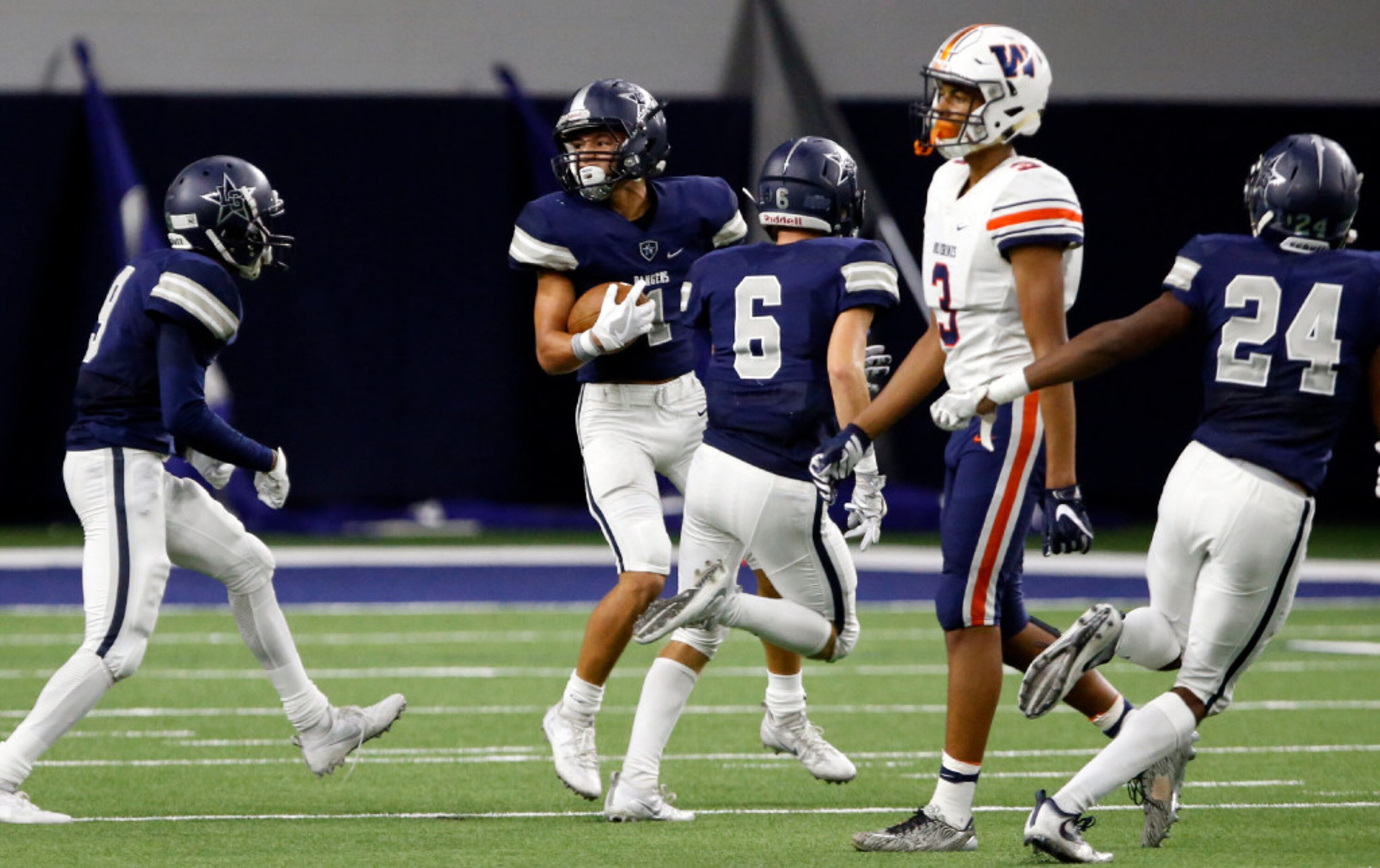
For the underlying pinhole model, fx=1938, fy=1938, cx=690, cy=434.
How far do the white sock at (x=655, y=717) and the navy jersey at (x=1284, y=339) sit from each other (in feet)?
4.58

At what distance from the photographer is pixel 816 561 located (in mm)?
4652

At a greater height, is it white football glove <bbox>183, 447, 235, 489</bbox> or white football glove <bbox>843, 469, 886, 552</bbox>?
white football glove <bbox>843, 469, 886, 552</bbox>

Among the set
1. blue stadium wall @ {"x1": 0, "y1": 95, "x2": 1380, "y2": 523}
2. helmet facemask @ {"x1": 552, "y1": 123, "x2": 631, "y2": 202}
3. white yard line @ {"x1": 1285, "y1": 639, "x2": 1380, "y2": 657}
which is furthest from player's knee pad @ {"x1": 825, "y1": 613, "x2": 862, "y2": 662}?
blue stadium wall @ {"x1": 0, "y1": 95, "x2": 1380, "y2": 523}

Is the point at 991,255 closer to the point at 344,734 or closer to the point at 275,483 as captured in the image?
→ the point at 275,483

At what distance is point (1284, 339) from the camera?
3926 millimetres

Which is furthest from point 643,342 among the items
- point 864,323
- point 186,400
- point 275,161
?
point 275,161

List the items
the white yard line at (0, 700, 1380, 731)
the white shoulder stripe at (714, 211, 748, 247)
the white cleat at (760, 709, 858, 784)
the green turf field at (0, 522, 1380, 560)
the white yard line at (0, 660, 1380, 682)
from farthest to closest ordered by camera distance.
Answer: the green turf field at (0, 522, 1380, 560), the white yard line at (0, 660, 1380, 682), the white yard line at (0, 700, 1380, 731), the white shoulder stripe at (714, 211, 748, 247), the white cleat at (760, 709, 858, 784)

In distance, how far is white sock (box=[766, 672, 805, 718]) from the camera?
5.15 metres

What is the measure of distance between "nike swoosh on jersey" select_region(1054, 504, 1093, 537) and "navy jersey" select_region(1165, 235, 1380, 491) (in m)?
0.34

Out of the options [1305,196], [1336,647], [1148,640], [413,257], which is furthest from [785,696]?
[413,257]

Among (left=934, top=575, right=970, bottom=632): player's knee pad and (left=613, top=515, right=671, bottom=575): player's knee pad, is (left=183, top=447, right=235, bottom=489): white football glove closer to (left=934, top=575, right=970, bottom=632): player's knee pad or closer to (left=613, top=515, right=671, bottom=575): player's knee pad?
(left=613, top=515, right=671, bottom=575): player's knee pad

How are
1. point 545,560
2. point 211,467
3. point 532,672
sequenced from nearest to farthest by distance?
point 211,467
point 532,672
point 545,560

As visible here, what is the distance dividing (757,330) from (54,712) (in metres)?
1.88

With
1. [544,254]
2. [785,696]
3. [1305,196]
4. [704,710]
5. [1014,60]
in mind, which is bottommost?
[704,710]
